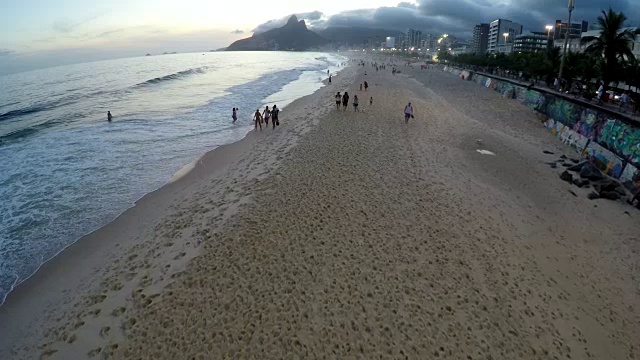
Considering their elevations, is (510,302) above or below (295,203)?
below

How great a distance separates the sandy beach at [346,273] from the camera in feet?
23.5

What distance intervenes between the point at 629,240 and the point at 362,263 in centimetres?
911

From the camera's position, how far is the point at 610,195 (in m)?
14.4

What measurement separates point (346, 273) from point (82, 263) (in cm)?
750

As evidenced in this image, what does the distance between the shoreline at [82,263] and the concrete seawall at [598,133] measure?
1740 cm

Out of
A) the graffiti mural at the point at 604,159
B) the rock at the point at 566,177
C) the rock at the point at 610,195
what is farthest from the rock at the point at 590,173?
the rock at the point at 610,195

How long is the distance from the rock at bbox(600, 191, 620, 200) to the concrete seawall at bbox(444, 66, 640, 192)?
4.17ft

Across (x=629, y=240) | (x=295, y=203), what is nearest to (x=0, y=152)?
(x=295, y=203)

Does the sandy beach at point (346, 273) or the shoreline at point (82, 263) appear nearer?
the sandy beach at point (346, 273)

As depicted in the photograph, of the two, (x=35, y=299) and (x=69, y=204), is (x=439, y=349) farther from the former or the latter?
(x=69, y=204)

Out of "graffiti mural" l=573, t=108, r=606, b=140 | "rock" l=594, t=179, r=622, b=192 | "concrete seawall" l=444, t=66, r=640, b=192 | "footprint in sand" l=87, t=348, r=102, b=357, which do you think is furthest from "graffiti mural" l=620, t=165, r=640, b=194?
"footprint in sand" l=87, t=348, r=102, b=357

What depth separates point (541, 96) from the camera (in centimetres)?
3005

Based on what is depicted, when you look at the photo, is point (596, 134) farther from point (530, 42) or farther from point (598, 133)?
point (530, 42)

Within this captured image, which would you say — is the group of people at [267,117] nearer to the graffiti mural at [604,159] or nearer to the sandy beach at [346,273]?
the sandy beach at [346,273]
